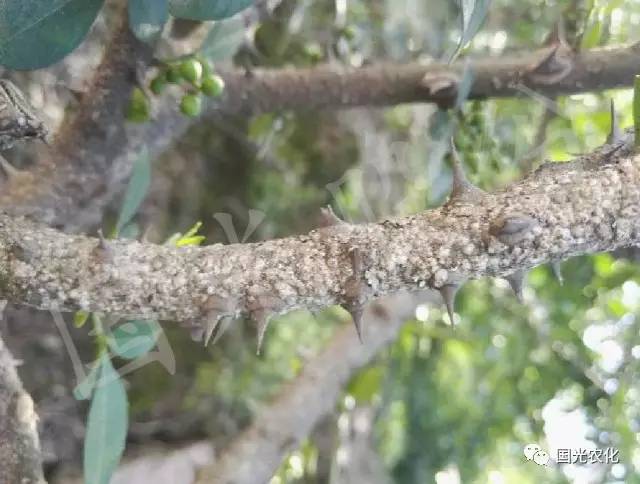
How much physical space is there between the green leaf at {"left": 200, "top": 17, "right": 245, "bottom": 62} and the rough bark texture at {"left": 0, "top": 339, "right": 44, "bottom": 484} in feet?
1.22

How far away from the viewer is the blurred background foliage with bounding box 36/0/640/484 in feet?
3.93

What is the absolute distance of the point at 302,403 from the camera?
1.12 m

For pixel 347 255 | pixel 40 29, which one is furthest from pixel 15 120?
pixel 347 255

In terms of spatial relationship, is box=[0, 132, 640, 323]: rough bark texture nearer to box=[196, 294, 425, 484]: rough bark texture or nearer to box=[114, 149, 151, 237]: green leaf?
box=[114, 149, 151, 237]: green leaf

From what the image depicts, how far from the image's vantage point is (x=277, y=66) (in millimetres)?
1146

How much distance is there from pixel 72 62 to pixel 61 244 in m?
0.77

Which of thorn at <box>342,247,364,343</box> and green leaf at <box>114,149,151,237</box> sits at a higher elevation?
thorn at <box>342,247,364,343</box>

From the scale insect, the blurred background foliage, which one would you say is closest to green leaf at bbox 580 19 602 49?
the blurred background foliage

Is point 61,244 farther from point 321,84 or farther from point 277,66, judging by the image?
point 277,66

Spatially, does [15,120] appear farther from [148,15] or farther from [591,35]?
[591,35]

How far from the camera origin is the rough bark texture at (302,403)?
1.02 m

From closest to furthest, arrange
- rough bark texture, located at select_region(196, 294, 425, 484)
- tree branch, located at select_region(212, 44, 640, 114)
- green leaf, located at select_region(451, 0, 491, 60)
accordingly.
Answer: green leaf, located at select_region(451, 0, 491, 60) → tree branch, located at select_region(212, 44, 640, 114) → rough bark texture, located at select_region(196, 294, 425, 484)

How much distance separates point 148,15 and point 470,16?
0.80 ft

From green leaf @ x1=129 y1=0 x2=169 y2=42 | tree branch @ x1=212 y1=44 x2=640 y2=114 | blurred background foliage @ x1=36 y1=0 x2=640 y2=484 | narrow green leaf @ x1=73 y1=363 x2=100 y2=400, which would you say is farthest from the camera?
blurred background foliage @ x1=36 y1=0 x2=640 y2=484
